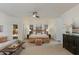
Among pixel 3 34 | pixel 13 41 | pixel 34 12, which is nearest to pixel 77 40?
pixel 34 12

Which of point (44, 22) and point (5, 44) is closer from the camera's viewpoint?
point (5, 44)

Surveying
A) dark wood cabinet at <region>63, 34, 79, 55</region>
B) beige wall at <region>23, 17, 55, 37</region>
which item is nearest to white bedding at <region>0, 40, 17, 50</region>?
beige wall at <region>23, 17, 55, 37</region>

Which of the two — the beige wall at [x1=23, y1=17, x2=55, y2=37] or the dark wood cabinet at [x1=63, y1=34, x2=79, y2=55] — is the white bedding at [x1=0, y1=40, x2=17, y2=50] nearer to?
the beige wall at [x1=23, y1=17, x2=55, y2=37]

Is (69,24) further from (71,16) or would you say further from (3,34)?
(3,34)

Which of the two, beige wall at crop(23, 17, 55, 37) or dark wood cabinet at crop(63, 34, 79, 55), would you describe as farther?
dark wood cabinet at crop(63, 34, 79, 55)

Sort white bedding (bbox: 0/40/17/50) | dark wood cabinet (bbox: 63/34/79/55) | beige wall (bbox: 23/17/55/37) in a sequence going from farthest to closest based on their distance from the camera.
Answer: dark wood cabinet (bbox: 63/34/79/55) < beige wall (bbox: 23/17/55/37) < white bedding (bbox: 0/40/17/50)

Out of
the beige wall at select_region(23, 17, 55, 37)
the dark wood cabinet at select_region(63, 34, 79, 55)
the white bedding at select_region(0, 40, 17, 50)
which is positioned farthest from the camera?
the dark wood cabinet at select_region(63, 34, 79, 55)

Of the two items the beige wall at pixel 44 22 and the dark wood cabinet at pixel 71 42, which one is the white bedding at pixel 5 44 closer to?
the beige wall at pixel 44 22

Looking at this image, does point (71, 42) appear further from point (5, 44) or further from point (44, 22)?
point (5, 44)

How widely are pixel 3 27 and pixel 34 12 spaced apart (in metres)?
0.98

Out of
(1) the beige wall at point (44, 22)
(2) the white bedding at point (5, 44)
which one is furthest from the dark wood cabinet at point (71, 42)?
(2) the white bedding at point (5, 44)

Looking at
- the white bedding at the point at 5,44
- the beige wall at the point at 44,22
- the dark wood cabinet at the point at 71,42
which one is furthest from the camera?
the dark wood cabinet at the point at 71,42

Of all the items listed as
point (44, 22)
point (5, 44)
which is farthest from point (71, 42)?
point (5, 44)

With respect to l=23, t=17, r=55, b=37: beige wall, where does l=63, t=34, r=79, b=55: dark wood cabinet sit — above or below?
below
